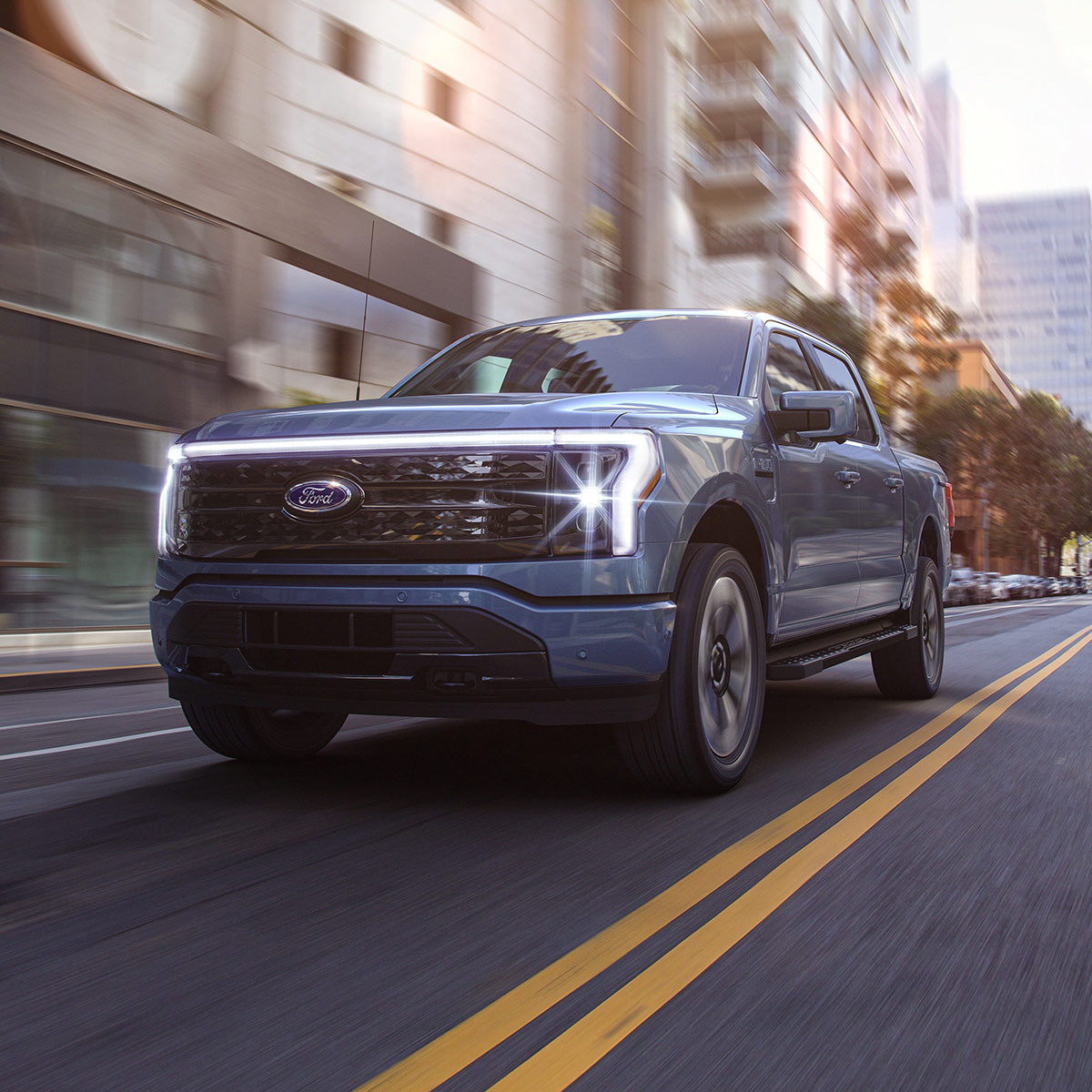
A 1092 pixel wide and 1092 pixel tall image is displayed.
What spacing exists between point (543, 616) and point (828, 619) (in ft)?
8.18

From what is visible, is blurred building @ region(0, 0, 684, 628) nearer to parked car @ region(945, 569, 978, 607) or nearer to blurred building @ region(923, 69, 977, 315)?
parked car @ region(945, 569, 978, 607)

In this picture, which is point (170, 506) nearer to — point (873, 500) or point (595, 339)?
point (595, 339)

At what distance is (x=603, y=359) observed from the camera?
5.52 m

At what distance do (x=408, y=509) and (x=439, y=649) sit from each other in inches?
18.2

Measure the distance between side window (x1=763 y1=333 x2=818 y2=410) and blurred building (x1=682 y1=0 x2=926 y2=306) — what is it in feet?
95.4

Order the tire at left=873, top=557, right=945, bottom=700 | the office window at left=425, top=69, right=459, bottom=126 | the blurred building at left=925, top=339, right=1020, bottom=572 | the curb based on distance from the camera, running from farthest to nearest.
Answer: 1. the blurred building at left=925, top=339, right=1020, bottom=572
2. the office window at left=425, top=69, right=459, bottom=126
3. the curb
4. the tire at left=873, top=557, right=945, bottom=700

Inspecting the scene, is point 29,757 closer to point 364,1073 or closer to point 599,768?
point 599,768

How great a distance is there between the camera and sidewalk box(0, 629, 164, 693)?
32.3ft

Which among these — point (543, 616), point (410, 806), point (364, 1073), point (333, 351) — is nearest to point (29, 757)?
point (410, 806)

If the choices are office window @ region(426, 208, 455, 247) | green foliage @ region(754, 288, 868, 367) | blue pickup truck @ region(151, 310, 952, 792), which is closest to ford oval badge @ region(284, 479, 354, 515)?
blue pickup truck @ region(151, 310, 952, 792)

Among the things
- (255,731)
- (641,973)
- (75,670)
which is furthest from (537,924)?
(75,670)

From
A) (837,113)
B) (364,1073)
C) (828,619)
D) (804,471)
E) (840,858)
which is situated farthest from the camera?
(837,113)

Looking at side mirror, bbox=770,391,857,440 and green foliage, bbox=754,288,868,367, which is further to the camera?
green foliage, bbox=754,288,868,367

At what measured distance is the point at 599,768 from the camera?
16.6 ft
